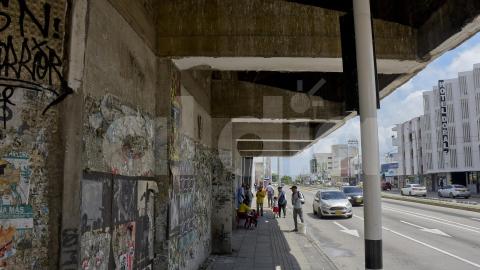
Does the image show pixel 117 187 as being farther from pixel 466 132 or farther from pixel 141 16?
pixel 466 132

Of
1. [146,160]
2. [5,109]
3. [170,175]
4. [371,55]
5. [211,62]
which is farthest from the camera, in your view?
[211,62]

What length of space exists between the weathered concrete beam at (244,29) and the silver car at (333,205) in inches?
738

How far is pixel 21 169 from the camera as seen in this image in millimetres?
3645

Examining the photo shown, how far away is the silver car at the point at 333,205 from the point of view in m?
24.8

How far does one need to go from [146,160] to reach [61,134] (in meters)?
2.41

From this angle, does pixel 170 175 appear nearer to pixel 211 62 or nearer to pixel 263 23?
pixel 211 62

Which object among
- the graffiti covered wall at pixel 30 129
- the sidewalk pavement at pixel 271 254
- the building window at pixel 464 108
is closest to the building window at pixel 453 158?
the building window at pixel 464 108

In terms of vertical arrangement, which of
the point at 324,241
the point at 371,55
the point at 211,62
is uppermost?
the point at 211,62

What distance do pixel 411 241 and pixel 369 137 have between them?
12.5 m

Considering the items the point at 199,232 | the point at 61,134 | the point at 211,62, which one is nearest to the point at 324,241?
the point at 199,232

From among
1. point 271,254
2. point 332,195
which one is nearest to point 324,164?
point 332,195

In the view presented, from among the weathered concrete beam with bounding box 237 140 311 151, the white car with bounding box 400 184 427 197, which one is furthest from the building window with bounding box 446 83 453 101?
the weathered concrete beam with bounding box 237 140 311 151

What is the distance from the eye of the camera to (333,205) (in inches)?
980

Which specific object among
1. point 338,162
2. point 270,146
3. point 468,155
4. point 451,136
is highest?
point 338,162
